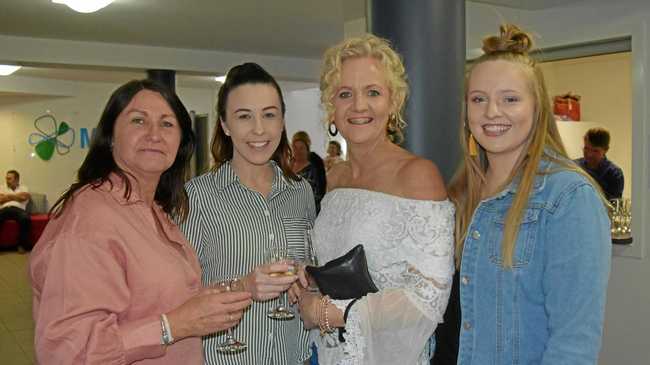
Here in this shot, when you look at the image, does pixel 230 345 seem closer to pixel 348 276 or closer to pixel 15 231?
pixel 348 276

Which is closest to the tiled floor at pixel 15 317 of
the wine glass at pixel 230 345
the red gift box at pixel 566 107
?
the wine glass at pixel 230 345

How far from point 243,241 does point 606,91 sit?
7.92m

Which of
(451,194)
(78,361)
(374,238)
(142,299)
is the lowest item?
(78,361)

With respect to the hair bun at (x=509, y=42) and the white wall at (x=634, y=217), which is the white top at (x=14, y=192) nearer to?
the white wall at (x=634, y=217)

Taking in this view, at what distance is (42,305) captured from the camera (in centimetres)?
154

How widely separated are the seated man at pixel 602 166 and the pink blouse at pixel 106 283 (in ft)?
16.0

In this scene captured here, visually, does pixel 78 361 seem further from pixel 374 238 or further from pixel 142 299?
pixel 374 238

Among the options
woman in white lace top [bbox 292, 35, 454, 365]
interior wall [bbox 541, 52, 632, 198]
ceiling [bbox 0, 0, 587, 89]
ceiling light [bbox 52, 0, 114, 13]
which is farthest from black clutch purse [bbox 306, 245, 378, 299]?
interior wall [bbox 541, 52, 632, 198]

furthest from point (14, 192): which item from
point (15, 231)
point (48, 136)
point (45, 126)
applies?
point (45, 126)

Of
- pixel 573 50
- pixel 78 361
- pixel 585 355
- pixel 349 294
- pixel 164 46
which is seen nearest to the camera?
pixel 585 355

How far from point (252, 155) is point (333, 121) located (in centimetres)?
32

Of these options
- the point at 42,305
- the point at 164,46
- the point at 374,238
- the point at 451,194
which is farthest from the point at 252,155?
the point at 164,46

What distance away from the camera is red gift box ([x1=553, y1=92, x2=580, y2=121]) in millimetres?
7559

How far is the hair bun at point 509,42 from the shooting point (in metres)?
1.62
